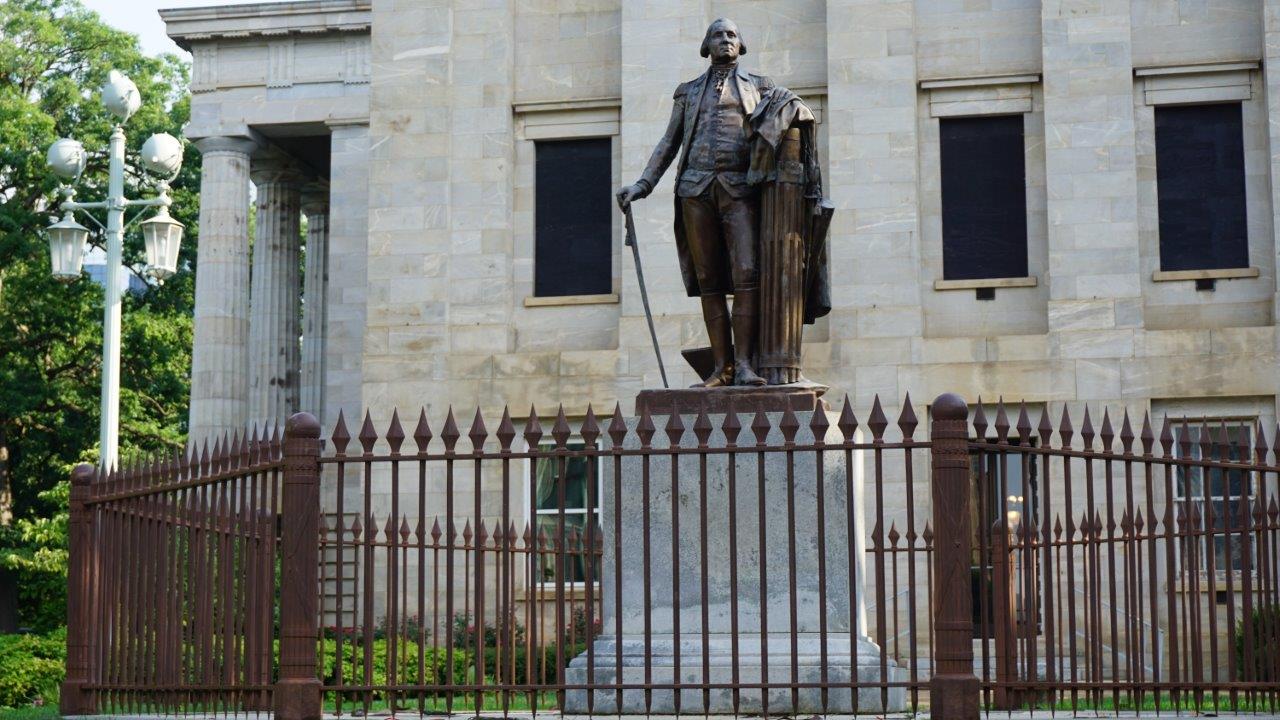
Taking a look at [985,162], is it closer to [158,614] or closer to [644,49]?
[644,49]

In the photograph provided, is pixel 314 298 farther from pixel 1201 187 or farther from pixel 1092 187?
pixel 1201 187

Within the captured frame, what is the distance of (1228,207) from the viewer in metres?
26.3

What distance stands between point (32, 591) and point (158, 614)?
3093 cm

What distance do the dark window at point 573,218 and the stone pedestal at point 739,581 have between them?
54.3ft

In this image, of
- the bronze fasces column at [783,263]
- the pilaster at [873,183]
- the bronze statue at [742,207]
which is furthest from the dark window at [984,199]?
the bronze fasces column at [783,263]

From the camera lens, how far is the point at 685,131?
41.1ft

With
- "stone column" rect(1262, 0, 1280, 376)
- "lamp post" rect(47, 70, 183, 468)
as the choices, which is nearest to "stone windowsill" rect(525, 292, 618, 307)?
"lamp post" rect(47, 70, 183, 468)

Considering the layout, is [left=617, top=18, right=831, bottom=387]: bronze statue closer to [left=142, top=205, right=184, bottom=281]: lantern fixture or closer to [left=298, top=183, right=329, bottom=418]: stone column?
[left=142, top=205, right=184, bottom=281]: lantern fixture

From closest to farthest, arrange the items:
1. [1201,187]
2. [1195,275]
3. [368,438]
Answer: [368,438]
[1195,275]
[1201,187]

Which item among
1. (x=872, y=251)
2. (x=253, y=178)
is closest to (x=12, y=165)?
(x=253, y=178)

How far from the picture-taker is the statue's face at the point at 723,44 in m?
12.5

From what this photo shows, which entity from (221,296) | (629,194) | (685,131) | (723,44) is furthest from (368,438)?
(221,296)

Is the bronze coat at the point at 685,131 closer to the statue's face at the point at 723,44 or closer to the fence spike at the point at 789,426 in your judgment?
the statue's face at the point at 723,44

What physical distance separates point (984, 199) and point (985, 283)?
1.25m
